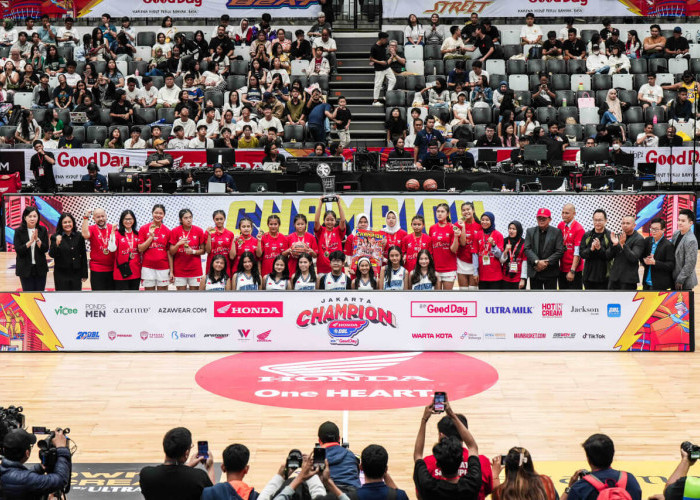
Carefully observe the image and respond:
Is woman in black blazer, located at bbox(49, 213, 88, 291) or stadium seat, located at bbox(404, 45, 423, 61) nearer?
woman in black blazer, located at bbox(49, 213, 88, 291)

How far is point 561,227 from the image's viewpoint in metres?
14.2

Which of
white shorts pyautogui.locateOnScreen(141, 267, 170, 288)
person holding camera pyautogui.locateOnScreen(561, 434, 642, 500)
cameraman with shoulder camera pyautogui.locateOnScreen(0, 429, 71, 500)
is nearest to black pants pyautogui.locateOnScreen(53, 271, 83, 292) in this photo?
white shorts pyautogui.locateOnScreen(141, 267, 170, 288)

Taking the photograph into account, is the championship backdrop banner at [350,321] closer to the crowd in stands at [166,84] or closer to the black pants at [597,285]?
the black pants at [597,285]

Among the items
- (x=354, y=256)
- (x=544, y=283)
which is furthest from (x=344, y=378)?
(x=544, y=283)

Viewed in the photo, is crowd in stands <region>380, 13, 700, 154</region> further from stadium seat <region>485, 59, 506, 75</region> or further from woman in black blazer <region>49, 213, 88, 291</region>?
woman in black blazer <region>49, 213, 88, 291</region>

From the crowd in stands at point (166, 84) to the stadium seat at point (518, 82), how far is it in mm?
4416

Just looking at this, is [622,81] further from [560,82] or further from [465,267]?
[465,267]

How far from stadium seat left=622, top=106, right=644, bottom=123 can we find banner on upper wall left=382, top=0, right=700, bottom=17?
363cm

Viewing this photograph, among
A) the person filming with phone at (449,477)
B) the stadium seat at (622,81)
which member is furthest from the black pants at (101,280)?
the stadium seat at (622,81)

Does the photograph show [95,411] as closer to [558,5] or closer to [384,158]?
[384,158]

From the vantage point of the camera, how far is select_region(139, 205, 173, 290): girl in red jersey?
1371 cm

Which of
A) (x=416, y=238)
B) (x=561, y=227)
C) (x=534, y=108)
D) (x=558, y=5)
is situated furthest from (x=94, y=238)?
(x=558, y=5)

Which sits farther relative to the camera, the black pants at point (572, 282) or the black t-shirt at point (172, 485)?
the black pants at point (572, 282)

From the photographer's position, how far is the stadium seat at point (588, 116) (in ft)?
73.6
